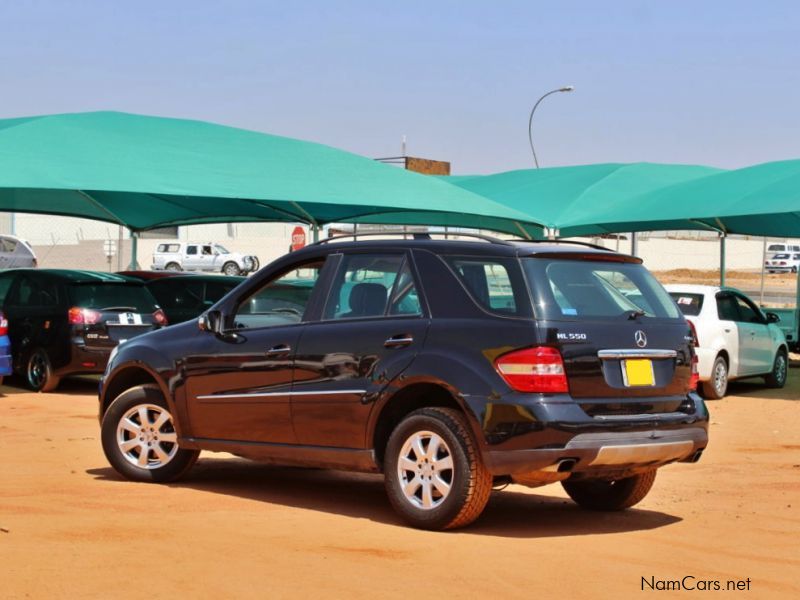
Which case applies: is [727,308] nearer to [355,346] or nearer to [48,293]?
[48,293]

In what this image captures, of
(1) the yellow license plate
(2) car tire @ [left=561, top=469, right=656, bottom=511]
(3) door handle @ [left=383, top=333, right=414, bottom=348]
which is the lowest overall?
(2) car tire @ [left=561, top=469, right=656, bottom=511]

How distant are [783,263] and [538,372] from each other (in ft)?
219

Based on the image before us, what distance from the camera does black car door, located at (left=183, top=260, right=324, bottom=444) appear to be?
8711 mm

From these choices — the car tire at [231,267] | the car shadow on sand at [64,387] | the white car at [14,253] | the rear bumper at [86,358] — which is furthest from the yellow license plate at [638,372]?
the car tire at [231,267]

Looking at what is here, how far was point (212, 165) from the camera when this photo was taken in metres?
23.4

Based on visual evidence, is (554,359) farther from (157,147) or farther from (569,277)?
(157,147)

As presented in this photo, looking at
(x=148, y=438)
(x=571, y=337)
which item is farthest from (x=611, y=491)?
(x=148, y=438)

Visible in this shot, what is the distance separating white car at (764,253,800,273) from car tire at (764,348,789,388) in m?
45.3

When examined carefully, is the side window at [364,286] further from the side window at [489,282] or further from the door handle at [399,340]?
the side window at [489,282]

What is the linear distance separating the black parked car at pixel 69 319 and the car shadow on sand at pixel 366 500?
6.51 metres

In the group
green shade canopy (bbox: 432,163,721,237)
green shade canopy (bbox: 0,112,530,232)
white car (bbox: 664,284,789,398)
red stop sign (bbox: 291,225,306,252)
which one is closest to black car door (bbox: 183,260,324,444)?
white car (bbox: 664,284,789,398)

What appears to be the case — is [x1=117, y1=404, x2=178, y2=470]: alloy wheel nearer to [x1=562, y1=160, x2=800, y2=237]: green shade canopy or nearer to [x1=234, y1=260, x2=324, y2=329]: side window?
[x1=234, y1=260, x2=324, y2=329]: side window

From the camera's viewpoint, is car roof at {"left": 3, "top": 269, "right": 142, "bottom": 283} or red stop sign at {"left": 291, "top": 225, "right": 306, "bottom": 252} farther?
red stop sign at {"left": 291, "top": 225, "right": 306, "bottom": 252}

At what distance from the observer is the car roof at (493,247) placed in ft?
26.2
